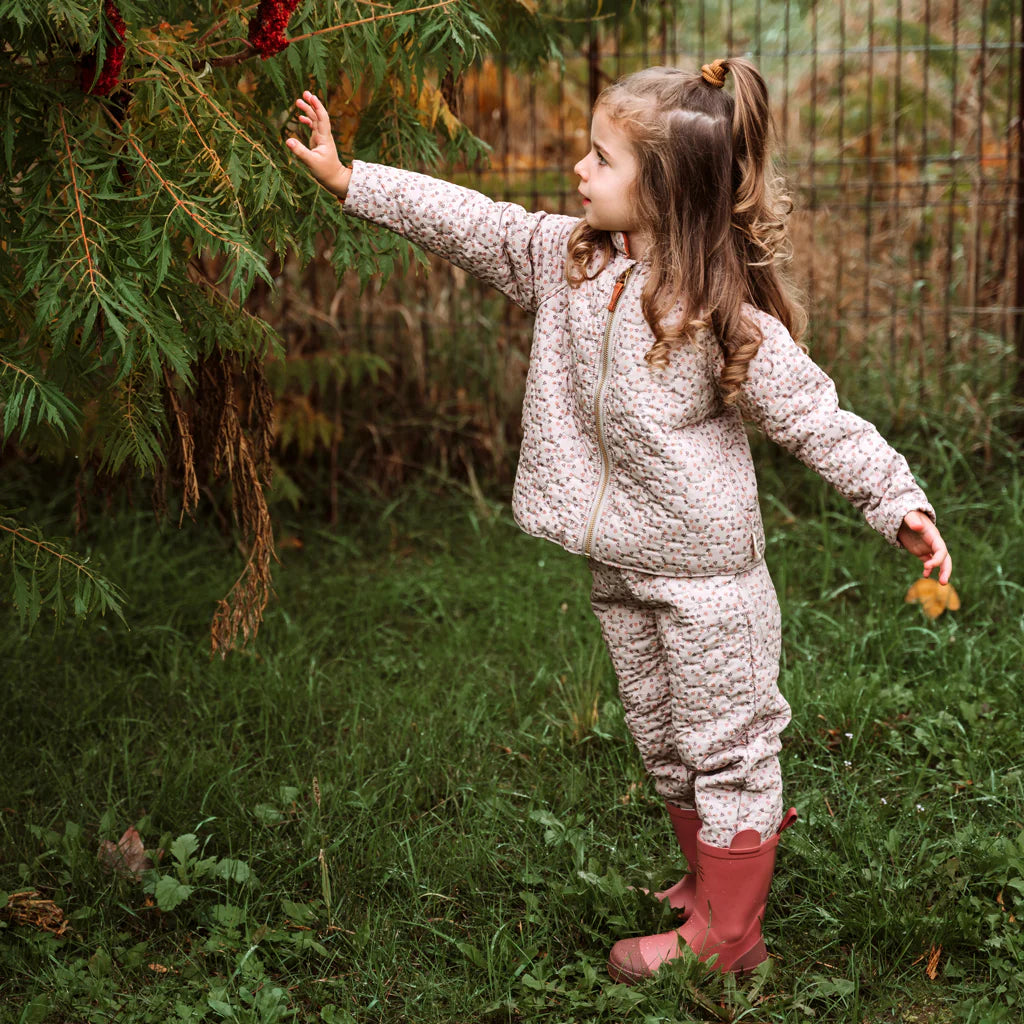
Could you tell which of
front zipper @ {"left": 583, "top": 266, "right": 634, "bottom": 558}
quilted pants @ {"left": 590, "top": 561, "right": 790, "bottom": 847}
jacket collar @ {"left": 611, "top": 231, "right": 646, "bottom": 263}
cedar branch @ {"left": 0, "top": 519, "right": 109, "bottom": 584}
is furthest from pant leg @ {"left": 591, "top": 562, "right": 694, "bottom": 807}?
cedar branch @ {"left": 0, "top": 519, "right": 109, "bottom": 584}

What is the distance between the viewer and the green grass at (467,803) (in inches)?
82.4

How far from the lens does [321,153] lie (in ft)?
6.38

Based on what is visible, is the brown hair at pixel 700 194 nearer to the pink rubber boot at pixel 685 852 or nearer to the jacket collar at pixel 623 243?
the jacket collar at pixel 623 243

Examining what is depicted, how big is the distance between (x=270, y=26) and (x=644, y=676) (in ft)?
3.93

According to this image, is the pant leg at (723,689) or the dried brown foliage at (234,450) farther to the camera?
the dried brown foliage at (234,450)

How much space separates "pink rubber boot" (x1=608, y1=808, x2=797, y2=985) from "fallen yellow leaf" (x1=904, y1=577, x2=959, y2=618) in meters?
1.32

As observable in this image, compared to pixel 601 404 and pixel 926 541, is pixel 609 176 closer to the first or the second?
pixel 601 404

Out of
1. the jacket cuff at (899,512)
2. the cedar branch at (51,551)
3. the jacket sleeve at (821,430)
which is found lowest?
the cedar branch at (51,551)

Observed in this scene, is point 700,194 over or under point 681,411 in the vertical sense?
over

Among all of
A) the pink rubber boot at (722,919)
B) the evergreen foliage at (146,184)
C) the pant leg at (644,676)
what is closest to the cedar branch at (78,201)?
the evergreen foliage at (146,184)

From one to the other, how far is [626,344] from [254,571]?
961mm

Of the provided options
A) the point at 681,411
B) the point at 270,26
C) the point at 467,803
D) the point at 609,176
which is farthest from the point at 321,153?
the point at 467,803

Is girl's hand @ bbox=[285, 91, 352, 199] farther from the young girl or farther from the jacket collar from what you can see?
the jacket collar

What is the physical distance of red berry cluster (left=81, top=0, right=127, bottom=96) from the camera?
1.73 metres
